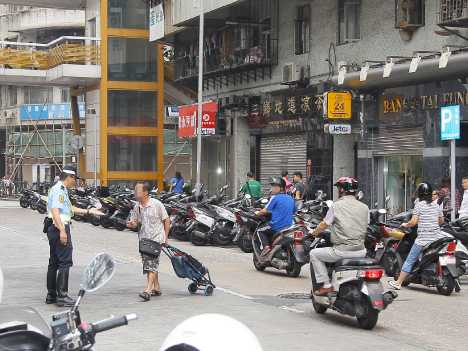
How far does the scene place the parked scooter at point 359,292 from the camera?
798 centimetres

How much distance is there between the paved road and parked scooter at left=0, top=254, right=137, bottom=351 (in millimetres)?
3856

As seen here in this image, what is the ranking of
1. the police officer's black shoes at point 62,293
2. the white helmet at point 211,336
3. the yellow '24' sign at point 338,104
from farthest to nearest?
the yellow '24' sign at point 338,104 → the police officer's black shoes at point 62,293 → the white helmet at point 211,336

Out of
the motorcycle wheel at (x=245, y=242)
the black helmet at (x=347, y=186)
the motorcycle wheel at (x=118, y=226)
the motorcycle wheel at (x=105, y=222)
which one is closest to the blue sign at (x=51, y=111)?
the motorcycle wheel at (x=105, y=222)

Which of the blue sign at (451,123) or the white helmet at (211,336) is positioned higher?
the blue sign at (451,123)

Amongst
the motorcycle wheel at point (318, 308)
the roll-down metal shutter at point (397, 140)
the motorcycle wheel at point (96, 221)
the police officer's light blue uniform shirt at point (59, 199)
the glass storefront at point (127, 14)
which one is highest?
the glass storefront at point (127, 14)

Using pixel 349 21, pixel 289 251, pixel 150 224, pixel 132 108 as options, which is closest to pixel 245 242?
pixel 289 251

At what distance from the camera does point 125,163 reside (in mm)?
37094

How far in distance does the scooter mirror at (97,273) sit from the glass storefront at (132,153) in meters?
33.7

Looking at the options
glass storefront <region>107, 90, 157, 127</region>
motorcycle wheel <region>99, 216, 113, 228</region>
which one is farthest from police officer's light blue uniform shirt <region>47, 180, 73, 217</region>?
glass storefront <region>107, 90, 157, 127</region>

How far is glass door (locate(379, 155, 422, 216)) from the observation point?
1964cm

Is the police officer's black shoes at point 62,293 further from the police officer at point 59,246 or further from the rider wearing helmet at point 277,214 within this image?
the rider wearing helmet at point 277,214

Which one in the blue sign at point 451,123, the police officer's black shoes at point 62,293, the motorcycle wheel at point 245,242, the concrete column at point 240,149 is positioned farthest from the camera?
the concrete column at point 240,149

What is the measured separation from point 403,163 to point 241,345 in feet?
58.8

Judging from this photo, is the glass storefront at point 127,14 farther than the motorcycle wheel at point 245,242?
Yes
